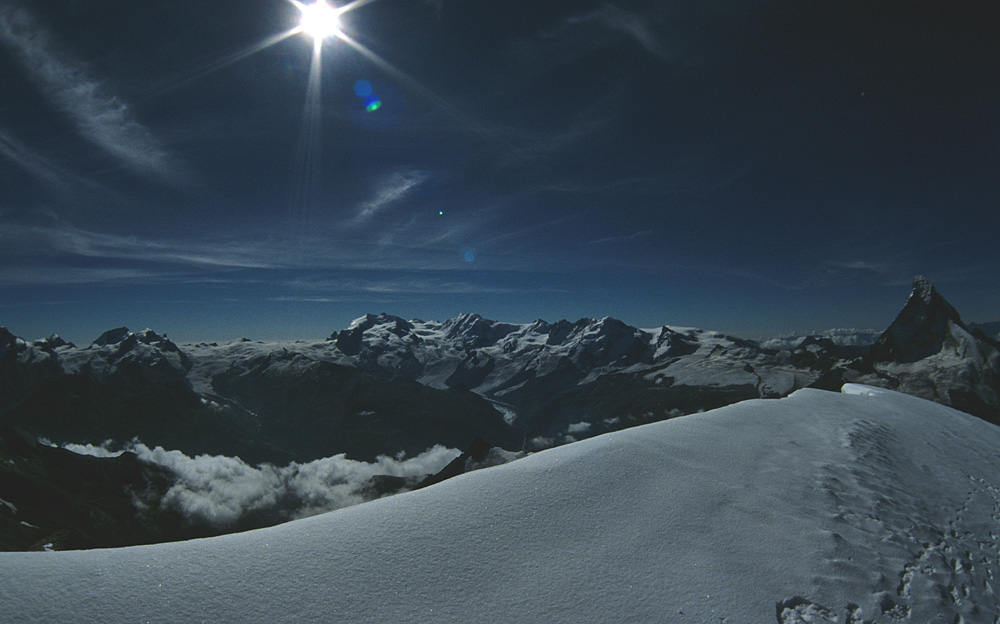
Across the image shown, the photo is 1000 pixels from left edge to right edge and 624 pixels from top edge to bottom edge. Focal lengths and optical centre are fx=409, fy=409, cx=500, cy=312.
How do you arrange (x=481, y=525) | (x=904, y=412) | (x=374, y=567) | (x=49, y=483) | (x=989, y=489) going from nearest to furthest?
(x=374, y=567), (x=481, y=525), (x=989, y=489), (x=904, y=412), (x=49, y=483)

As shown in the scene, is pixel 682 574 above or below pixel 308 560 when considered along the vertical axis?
below

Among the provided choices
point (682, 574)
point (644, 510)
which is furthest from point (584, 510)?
point (682, 574)


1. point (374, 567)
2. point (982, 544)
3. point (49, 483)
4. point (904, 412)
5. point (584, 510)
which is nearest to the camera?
point (374, 567)

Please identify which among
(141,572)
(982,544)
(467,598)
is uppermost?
(141,572)

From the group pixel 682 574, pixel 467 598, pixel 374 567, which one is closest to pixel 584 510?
pixel 682 574

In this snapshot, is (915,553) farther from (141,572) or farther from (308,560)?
(141,572)

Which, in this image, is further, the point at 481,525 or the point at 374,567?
the point at 481,525
